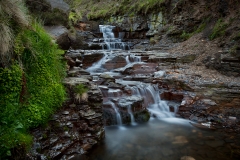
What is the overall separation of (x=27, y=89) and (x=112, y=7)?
872 inches

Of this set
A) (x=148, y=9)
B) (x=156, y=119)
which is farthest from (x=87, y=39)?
(x=156, y=119)

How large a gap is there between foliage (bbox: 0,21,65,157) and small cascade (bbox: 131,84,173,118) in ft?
10.8

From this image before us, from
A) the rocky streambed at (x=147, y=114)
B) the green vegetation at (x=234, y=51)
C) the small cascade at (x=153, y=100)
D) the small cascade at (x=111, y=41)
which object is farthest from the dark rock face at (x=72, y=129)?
the small cascade at (x=111, y=41)

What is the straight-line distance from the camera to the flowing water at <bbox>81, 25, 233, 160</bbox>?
399 cm

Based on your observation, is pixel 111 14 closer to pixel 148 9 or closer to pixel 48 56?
pixel 148 9

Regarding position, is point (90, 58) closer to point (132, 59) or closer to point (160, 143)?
point (132, 59)

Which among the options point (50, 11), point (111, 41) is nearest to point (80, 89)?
point (50, 11)

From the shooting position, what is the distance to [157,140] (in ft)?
15.3

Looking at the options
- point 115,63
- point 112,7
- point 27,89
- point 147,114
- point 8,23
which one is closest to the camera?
point 8,23

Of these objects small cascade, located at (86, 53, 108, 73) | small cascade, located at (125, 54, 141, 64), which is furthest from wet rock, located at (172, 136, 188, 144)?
small cascade, located at (125, 54, 141, 64)

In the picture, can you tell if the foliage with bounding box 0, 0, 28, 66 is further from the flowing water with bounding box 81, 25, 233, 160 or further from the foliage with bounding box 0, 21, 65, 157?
the flowing water with bounding box 81, 25, 233, 160

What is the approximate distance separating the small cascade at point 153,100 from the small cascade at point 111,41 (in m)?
8.69

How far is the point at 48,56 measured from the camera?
3998mm

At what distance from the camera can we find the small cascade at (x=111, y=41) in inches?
609
